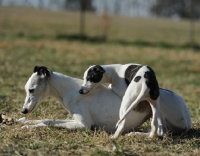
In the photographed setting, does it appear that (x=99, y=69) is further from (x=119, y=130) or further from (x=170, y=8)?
(x=170, y=8)

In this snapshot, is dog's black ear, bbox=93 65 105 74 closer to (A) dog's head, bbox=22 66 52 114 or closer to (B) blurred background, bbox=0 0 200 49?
(A) dog's head, bbox=22 66 52 114

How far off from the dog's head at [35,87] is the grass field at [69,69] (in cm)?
40

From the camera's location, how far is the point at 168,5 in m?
94.1

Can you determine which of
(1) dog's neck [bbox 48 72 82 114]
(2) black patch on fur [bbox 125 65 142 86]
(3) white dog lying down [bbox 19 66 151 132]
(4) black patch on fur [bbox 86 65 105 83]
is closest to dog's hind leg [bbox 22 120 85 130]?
(3) white dog lying down [bbox 19 66 151 132]

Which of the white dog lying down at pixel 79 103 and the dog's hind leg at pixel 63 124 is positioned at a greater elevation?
the white dog lying down at pixel 79 103

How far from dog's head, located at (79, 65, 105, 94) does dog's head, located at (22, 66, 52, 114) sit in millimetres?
609

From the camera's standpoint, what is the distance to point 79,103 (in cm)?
722

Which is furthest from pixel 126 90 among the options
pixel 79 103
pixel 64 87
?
pixel 64 87

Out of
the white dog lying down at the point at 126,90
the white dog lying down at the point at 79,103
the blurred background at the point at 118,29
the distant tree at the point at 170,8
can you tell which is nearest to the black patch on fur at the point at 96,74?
the white dog lying down at the point at 126,90

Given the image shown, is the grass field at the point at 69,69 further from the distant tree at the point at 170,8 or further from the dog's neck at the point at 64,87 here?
the distant tree at the point at 170,8

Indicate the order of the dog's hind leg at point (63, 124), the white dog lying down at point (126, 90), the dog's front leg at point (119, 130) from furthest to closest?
the dog's hind leg at point (63, 124)
the white dog lying down at point (126, 90)
the dog's front leg at point (119, 130)

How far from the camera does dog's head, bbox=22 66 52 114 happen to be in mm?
7207

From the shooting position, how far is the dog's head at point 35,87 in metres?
7.21

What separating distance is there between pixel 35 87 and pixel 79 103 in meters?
0.71
